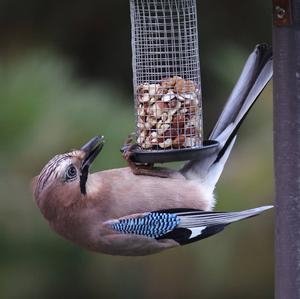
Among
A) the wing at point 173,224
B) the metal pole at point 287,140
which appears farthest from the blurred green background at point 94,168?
the metal pole at point 287,140

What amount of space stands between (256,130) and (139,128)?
7.33ft

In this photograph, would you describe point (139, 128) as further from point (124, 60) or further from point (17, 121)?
point (124, 60)

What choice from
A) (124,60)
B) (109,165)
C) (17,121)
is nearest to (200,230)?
(109,165)

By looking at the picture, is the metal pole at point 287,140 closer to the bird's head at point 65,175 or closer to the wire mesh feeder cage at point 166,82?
the wire mesh feeder cage at point 166,82

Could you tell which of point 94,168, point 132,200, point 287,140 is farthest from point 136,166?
point 94,168

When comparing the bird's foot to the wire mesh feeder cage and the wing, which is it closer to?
the wire mesh feeder cage

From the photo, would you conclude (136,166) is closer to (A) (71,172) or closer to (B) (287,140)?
(A) (71,172)

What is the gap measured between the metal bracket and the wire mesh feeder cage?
0.55 metres

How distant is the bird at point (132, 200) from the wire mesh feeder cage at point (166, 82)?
16cm

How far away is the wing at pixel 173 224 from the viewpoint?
354 cm

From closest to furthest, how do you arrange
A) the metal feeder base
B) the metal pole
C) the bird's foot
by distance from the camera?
the metal pole, the metal feeder base, the bird's foot

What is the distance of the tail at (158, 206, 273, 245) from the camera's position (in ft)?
11.5

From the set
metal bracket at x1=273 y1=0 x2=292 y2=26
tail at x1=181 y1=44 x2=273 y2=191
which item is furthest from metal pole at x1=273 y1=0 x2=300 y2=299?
tail at x1=181 y1=44 x2=273 y2=191

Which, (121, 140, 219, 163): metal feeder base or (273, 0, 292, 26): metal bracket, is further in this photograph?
(121, 140, 219, 163): metal feeder base
